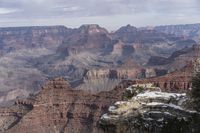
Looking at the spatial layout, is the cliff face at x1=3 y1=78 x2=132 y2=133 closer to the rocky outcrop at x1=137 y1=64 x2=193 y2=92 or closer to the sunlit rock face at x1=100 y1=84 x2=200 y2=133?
the rocky outcrop at x1=137 y1=64 x2=193 y2=92

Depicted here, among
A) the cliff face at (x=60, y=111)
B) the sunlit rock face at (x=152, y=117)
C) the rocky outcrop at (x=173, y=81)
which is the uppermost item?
the sunlit rock face at (x=152, y=117)

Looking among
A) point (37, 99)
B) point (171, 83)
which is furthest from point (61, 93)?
point (171, 83)

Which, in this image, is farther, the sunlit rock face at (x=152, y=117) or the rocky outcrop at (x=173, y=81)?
the rocky outcrop at (x=173, y=81)

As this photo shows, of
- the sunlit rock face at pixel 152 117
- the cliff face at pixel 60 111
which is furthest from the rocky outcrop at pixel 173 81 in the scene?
the sunlit rock face at pixel 152 117

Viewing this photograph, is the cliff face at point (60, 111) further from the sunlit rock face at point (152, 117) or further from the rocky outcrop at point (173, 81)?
the sunlit rock face at point (152, 117)

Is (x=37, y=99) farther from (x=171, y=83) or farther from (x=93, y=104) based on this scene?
(x=171, y=83)

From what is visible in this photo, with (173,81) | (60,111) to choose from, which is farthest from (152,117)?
(60,111)

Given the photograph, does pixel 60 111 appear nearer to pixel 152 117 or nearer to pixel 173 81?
pixel 173 81
